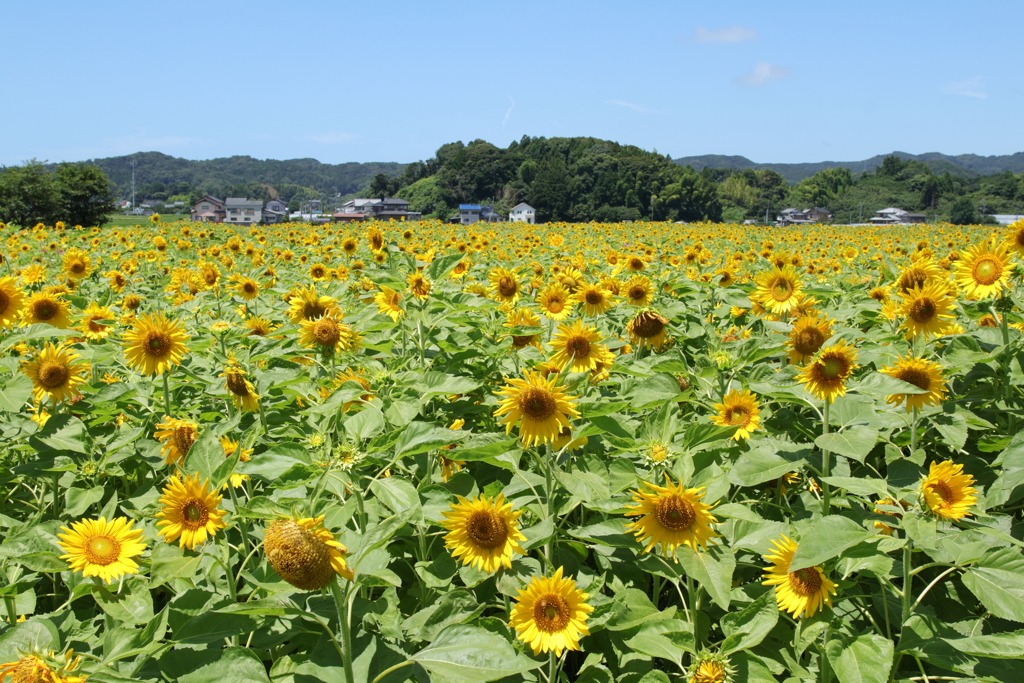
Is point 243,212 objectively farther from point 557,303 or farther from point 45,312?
point 557,303

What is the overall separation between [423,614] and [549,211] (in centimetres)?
7705

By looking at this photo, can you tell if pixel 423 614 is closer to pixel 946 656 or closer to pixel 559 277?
pixel 946 656

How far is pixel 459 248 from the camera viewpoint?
9047 mm

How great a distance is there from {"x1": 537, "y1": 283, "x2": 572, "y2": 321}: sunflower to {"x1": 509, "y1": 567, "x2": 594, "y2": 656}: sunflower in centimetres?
225

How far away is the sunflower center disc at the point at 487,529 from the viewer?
1.92 metres

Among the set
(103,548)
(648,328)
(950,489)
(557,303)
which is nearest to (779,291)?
(648,328)

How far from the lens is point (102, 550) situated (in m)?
1.86

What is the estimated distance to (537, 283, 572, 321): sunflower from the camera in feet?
12.9

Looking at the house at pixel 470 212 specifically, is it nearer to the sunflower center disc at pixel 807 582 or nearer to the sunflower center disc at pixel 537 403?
the sunflower center disc at pixel 537 403

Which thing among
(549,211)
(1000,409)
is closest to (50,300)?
(1000,409)

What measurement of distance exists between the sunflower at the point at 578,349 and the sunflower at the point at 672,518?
0.96 meters

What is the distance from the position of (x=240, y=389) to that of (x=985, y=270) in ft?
11.7

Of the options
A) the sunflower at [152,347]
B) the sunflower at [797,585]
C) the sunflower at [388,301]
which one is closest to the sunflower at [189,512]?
the sunflower at [152,347]

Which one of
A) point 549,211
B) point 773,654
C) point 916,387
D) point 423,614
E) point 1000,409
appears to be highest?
point 549,211
